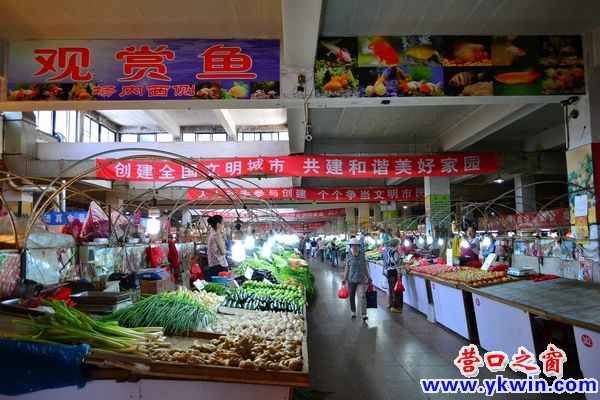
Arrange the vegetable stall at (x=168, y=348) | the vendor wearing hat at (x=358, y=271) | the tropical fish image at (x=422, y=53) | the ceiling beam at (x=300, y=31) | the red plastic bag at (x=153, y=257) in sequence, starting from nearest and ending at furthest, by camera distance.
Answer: the vegetable stall at (x=168, y=348) < the ceiling beam at (x=300, y=31) < the tropical fish image at (x=422, y=53) < the red plastic bag at (x=153, y=257) < the vendor wearing hat at (x=358, y=271)

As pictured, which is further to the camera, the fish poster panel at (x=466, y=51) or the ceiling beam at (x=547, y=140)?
the ceiling beam at (x=547, y=140)

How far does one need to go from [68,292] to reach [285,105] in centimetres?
402

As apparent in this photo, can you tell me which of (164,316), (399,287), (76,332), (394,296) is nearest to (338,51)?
(164,316)

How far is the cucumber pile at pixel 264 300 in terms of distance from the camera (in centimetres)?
620

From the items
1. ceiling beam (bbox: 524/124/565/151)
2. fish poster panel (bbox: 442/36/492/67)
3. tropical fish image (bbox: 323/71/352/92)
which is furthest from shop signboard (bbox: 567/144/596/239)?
ceiling beam (bbox: 524/124/565/151)

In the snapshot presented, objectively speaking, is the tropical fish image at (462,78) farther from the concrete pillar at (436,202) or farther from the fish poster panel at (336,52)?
the concrete pillar at (436,202)

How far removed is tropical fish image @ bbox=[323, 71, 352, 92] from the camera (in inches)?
254

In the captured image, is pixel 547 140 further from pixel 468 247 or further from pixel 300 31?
pixel 300 31

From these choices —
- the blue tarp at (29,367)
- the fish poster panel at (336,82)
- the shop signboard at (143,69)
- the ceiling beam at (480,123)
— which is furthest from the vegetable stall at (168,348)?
the ceiling beam at (480,123)

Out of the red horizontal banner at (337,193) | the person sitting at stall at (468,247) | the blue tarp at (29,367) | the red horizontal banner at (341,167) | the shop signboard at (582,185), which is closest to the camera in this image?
the blue tarp at (29,367)

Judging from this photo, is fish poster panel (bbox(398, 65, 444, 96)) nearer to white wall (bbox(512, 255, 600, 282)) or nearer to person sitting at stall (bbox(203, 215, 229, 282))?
person sitting at stall (bbox(203, 215, 229, 282))

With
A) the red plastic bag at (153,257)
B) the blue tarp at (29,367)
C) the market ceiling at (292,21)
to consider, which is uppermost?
the market ceiling at (292,21)

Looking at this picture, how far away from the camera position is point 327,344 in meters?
8.04

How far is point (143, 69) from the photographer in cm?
646
